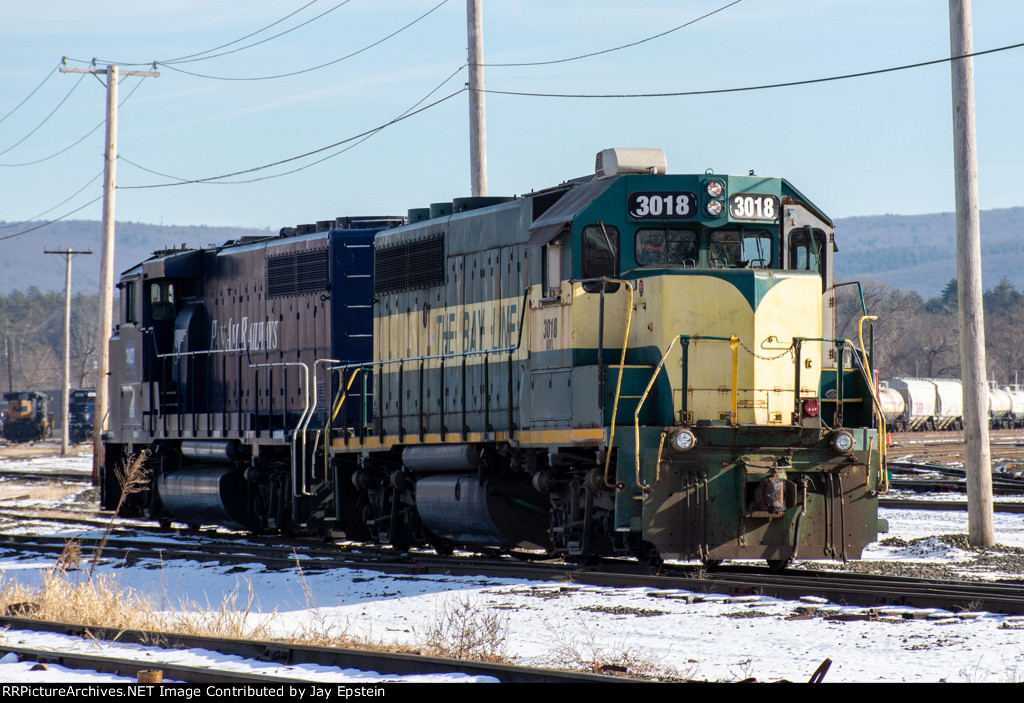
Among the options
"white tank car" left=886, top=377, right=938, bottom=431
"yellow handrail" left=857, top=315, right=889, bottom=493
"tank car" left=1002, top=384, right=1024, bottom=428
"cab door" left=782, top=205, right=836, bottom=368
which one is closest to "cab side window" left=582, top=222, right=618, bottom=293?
"cab door" left=782, top=205, right=836, bottom=368

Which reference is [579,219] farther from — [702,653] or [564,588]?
[702,653]

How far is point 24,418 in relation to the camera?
7238 cm

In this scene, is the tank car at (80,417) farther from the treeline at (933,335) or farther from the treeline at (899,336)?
the treeline at (933,335)

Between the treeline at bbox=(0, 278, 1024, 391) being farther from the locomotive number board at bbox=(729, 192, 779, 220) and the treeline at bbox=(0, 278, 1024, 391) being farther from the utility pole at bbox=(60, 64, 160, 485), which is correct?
the locomotive number board at bbox=(729, 192, 779, 220)

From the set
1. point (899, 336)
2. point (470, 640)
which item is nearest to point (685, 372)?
point (470, 640)

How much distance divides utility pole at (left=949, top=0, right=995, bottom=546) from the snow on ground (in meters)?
5.67

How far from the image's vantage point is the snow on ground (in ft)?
26.3

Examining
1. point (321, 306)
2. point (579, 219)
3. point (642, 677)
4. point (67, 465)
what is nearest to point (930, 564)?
point (579, 219)

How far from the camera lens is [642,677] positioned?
7566 millimetres

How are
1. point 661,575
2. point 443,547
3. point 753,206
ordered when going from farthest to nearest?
1. point 443,547
2. point 753,206
3. point 661,575

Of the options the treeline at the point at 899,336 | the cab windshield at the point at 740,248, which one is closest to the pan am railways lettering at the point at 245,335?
the cab windshield at the point at 740,248

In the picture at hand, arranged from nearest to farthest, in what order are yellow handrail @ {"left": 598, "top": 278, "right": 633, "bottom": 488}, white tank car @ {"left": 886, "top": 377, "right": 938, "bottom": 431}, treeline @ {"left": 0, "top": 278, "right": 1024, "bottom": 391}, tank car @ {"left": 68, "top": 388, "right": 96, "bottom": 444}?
yellow handrail @ {"left": 598, "top": 278, "right": 633, "bottom": 488} < white tank car @ {"left": 886, "top": 377, "right": 938, "bottom": 431} < tank car @ {"left": 68, "top": 388, "right": 96, "bottom": 444} < treeline @ {"left": 0, "top": 278, "right": 1024, "bottom": 391}

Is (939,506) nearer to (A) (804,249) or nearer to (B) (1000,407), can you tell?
(A) (804,249)

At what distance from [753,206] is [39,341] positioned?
185335 millimetres
